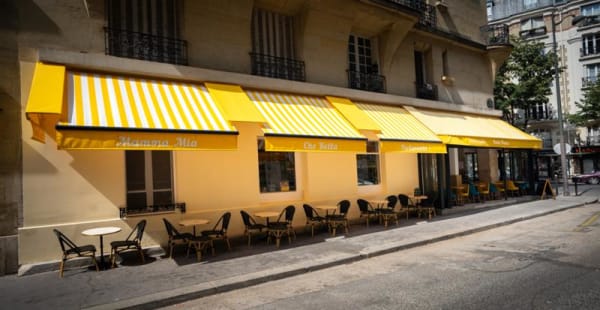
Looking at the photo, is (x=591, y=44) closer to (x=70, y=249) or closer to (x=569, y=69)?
(x=569, y=69)

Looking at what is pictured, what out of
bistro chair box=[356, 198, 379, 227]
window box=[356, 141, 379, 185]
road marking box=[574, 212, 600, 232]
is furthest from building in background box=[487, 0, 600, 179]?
bistro chair box=[356, 198, 379, 227]

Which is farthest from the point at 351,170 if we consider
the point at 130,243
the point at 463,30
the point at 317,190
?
the point at 463,30

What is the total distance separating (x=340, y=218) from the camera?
10555 millimetres

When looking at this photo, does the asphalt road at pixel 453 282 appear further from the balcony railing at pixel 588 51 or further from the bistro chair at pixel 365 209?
the balcony railing at pixel 588 51

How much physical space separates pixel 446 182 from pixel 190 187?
1074 cm

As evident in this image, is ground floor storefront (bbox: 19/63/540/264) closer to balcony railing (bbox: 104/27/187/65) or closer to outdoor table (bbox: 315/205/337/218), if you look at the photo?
outdoor table (bbox: 315/205/337/218)

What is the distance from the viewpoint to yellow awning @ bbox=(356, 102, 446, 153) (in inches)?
421

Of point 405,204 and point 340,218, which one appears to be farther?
point 405,204

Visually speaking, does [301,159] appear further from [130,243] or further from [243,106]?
[130,243]

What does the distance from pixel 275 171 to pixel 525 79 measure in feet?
86.0

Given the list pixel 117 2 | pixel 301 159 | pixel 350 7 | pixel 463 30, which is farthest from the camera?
pixel 463 30

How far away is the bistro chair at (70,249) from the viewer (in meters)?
7.15

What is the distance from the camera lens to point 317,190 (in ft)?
38.1

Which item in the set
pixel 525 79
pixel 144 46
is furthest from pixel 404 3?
pixel 525 79
